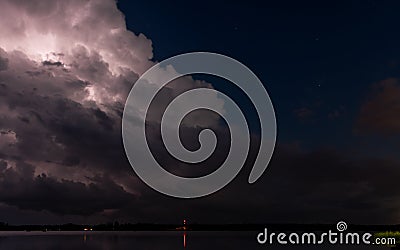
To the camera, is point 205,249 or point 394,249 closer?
point 394,249

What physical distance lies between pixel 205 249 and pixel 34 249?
53.7 meters

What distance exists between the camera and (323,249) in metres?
147

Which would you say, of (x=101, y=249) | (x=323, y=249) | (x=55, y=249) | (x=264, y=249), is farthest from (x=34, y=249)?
(x=323, y=249)

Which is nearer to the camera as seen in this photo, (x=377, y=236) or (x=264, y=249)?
(x=377, y=236)

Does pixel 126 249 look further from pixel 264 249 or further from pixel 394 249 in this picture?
pixel 394 249

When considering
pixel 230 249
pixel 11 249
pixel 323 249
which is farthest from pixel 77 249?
pixel 323 249

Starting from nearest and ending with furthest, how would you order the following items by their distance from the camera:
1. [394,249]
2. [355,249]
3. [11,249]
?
1. [394,249]
2. [355,249]
3. [11,249]

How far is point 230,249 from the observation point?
511 ft

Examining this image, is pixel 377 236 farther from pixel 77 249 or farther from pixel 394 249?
pixel 77 249

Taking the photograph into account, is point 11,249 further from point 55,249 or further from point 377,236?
point 377,236

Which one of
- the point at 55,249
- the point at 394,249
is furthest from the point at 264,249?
the point at 394,249

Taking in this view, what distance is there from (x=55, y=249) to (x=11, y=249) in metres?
16.3

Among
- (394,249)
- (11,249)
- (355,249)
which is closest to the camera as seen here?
(394,249)

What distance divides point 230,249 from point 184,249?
14.8m
